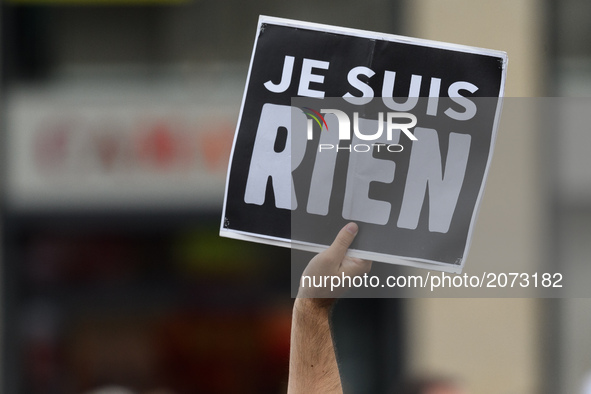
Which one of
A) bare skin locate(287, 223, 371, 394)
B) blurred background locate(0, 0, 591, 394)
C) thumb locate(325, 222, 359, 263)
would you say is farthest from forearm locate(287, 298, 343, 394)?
blurred background locate(0, 0, 591, 394)

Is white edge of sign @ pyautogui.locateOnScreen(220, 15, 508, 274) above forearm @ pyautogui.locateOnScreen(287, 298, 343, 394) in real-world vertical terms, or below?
above

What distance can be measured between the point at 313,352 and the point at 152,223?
15.7 ft

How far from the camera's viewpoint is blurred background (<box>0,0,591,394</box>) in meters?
6.55

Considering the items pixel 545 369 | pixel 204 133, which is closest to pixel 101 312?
pixel 204 133

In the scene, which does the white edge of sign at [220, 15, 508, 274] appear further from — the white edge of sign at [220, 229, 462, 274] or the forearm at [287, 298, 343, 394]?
the forearm at [287, 298, 343, 394]

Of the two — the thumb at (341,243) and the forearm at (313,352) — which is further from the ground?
the thumb at (341,243)

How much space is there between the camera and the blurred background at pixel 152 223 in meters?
6.55

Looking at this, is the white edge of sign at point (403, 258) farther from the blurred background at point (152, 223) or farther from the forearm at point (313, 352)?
the blurred background at point (152, 223)

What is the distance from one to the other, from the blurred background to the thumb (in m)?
4.58

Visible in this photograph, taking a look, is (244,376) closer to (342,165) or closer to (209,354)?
(209,354)

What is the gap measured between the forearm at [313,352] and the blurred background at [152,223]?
452cm

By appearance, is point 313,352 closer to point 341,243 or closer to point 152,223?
point 341,243

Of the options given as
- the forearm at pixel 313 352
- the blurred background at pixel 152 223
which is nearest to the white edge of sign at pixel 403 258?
the forearm at pixel 313 352

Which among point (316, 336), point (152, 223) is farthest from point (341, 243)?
point (152, 223)
